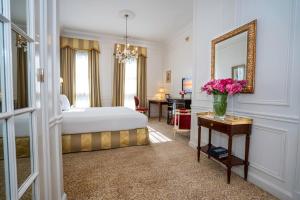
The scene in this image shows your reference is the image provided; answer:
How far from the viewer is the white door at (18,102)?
0.68 m

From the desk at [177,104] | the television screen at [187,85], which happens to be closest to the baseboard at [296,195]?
the desk at [177,104]

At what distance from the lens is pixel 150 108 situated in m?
6.80

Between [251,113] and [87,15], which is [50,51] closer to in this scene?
[251,113]

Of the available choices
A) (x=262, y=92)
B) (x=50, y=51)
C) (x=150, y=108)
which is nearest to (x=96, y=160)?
(x=50, y=51)

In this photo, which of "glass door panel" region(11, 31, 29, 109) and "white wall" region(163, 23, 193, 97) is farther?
"white wall" region(163, 23, 193, 97)

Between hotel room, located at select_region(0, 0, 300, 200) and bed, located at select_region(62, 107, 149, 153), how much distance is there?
0.02m

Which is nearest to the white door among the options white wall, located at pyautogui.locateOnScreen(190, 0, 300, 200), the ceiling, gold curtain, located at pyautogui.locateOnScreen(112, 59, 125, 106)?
white wall, located at pyautogui.locateOnScreen(190, 0, 300, 200)

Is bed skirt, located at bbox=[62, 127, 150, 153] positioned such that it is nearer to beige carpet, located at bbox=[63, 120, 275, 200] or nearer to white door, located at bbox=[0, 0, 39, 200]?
beige carpet, located at bbox=[63, 120, 275, 200]

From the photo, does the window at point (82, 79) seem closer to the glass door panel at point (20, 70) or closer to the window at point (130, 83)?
the window at point (130, 83)

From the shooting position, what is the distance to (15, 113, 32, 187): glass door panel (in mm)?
789

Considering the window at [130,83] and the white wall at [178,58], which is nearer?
the white wall at [178,58]

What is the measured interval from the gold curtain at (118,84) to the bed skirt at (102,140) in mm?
3016

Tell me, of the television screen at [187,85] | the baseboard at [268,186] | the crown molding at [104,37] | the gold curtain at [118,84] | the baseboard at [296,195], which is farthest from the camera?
the gold curtain at [118,84]

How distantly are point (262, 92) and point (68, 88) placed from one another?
17.7ft
